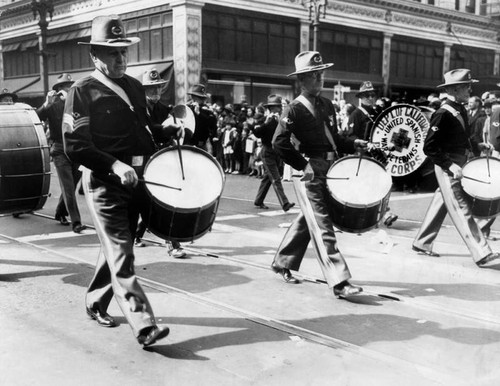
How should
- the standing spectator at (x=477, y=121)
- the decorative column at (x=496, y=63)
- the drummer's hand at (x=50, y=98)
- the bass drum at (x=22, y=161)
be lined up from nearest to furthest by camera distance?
1. the bass drum at (x=22, y=161)
2. the drummer's hand at (x=50, y=98)
3. the standing spectator at (x=477, y=121)
4. the decorative column at (x=496, y=63)

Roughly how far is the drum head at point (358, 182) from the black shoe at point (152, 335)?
7.08ft

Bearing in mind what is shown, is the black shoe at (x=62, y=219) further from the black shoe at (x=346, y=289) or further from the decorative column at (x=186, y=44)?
the decorative column at (x=186, y=44)

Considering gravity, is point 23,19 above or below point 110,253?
above

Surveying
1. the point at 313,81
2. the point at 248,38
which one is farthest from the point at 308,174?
the point at 248,38

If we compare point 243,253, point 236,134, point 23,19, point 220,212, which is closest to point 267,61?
point 236,134

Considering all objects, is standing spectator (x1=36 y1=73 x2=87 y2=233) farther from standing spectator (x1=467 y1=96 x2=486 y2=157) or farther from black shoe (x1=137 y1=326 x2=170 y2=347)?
standing spectator (x1=467 y1=96 x2=486 y2=157)

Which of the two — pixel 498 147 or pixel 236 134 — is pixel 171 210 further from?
pixel 236 134

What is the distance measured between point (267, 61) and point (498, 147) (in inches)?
735

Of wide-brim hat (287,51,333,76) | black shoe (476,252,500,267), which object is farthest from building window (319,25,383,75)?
wide-brim hat (287,51,333,76)

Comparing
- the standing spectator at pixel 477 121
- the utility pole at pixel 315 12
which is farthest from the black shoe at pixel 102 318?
the utility pole at pixel 315 12

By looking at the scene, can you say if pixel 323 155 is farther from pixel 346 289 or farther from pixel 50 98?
pixel 50 98

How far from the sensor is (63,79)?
32.0 ft

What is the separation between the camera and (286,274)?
643 centimetres

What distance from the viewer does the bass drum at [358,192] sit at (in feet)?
18.8
